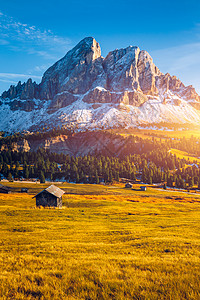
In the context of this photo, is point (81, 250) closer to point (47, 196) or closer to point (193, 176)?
point (47, 196)

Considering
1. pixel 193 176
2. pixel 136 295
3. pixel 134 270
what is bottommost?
pixel 193 176

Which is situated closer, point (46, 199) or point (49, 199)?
point (49, 199)

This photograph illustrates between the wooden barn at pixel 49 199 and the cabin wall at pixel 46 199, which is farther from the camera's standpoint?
the cabin wall at pixel 46 199

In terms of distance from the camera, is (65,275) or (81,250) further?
(81,250)

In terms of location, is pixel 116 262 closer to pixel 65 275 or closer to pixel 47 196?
pixel 65 275

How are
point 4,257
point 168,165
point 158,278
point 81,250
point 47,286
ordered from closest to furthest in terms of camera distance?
1. point 47,286
2. point 158,278
3. point 4,257
4. point 81,250
5. point 168,165

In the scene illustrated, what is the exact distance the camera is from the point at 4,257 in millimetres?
12164

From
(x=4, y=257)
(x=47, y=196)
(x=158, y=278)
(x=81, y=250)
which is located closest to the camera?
(x=158, y=278)

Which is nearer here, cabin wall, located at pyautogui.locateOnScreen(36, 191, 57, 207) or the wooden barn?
the wooden barn

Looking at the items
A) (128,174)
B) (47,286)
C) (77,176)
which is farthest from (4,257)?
(128,174)

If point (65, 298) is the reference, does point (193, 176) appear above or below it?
below

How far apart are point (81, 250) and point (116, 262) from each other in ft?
13.5

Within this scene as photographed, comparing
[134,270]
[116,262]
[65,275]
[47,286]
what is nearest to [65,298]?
[47,286]

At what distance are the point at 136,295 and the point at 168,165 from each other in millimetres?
174964
